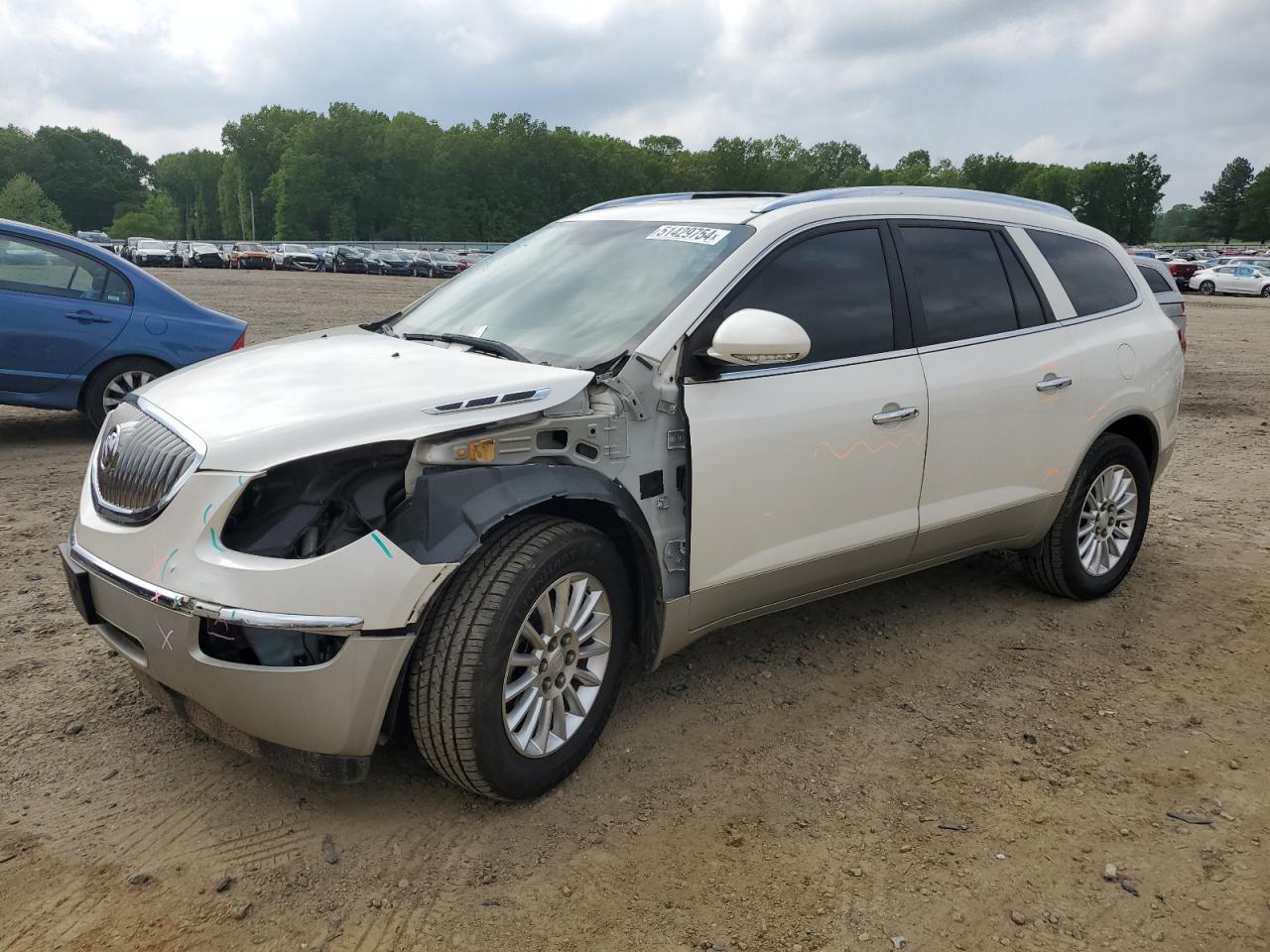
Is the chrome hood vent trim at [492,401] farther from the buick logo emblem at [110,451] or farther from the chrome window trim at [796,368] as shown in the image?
the buick logo emblem at [110,451]

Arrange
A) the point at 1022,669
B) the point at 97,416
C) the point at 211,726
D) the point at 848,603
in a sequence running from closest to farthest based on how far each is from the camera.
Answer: the point at 211,726
the point at 1022,669
the point at 848,603
the point at 97,416

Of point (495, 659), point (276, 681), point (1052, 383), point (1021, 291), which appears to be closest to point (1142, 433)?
point (1052, 383)

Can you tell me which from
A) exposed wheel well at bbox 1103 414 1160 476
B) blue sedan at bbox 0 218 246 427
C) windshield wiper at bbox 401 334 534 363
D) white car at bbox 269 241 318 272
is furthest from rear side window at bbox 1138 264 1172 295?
white car at bbox 269 241 318 272

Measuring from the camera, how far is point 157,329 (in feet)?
25.3

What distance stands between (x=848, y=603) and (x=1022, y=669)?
893mm

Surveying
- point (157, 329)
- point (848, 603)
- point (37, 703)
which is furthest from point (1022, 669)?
point (157, 329)

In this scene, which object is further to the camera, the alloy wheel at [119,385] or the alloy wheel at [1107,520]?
the alloy wheel at [119,385]

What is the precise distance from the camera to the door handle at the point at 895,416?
3785mm

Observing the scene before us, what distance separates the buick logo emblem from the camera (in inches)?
123

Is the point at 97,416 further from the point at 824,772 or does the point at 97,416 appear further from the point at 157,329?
the point at 824,772

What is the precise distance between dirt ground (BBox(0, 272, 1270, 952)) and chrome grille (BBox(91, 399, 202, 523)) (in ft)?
2.90

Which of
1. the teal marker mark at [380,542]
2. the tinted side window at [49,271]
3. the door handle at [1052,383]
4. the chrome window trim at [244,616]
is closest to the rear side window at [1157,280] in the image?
the door handle at [1052,383]

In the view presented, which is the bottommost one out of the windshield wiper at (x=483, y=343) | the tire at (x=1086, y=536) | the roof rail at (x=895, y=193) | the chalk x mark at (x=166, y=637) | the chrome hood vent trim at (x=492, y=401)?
the tire at (x=1086, y=536)

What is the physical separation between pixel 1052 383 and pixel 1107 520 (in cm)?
97
